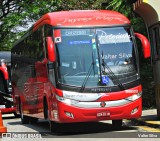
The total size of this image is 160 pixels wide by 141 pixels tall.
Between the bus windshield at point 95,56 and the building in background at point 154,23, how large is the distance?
1.84 m

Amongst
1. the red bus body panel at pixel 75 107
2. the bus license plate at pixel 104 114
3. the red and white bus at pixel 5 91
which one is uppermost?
the red bus body panel at pixel 75 107

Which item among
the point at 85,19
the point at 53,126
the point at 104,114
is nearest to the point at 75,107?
the point at 104,114

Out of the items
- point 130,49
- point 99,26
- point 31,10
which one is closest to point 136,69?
point 130,49

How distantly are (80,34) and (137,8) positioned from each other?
320cm

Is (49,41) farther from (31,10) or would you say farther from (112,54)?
(31,10)

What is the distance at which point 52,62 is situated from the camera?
42.8 ft

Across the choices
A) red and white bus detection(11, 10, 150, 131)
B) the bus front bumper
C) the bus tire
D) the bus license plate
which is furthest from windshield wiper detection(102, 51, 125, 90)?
the bus tire

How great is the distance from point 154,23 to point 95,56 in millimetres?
3033

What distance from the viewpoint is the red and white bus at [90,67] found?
12.5 m

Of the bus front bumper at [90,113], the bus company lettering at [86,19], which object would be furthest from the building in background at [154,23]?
the bus front bumper at [90,113]

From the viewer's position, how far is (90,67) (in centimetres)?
1283

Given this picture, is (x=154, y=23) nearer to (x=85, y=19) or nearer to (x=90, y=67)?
(x=85, y=19)

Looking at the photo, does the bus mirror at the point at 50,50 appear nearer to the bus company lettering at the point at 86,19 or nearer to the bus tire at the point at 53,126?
the bus company lettering at the point at 86,19

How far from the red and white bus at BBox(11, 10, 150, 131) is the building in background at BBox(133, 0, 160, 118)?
151 cm
